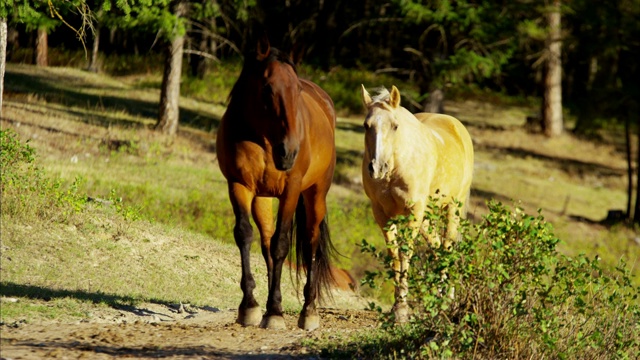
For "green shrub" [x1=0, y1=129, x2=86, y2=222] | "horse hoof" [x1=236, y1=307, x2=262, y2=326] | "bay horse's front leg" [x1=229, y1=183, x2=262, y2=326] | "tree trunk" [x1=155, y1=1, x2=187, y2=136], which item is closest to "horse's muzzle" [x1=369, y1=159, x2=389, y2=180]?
"bay horse's front leg" [x1=229, y1=183, x2=262, y2=326]

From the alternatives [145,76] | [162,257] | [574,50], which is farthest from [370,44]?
[162,257]

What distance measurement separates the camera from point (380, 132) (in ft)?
31.1

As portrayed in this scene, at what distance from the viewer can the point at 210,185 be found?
20.3 m

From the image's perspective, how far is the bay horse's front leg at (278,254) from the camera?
28.7ft

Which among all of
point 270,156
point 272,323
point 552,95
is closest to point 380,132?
point 270,156

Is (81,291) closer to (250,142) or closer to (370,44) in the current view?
(250,142)

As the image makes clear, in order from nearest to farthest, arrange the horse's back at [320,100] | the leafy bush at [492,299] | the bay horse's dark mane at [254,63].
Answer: the leafy bush at [492,299]
the bay horse's dark mane at [254,63]
the horse's back at [320,100]

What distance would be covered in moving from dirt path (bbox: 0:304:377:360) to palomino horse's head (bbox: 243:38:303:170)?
60.7 inches

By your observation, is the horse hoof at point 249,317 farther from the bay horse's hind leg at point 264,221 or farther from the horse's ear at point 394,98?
the horse's ear at point 394,98

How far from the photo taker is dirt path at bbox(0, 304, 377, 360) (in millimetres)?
7363

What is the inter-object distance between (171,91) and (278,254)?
1665 centimetres

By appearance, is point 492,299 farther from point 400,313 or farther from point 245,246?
point 245,246

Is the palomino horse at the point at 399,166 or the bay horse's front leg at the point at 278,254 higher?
the palomino horse at the point at 399,166

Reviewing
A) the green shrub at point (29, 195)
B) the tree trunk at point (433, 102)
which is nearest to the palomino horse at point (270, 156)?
the green shrub at point (29, 195)
